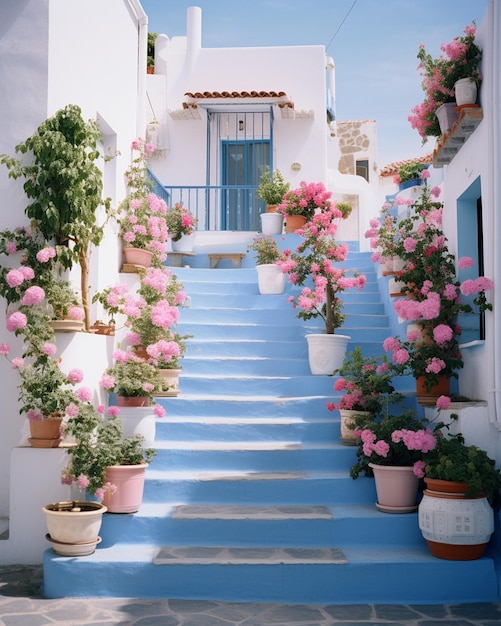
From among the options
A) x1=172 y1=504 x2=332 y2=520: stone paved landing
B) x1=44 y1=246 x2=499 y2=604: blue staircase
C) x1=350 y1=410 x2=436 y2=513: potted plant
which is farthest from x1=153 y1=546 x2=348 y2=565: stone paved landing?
x1=350 y1=410 x2=436 y2=513: potted plant

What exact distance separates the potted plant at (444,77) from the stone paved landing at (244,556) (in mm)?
4137

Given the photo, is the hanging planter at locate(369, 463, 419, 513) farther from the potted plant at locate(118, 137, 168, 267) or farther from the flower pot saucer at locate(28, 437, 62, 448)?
the potted plant at locate(118, 137, 168, 267)

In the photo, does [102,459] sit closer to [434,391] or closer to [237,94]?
[434,391]

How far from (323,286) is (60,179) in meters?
3.39

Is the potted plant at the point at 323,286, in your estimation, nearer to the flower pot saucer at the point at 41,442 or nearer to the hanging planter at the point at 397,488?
the hanging planter at the point at 397,488

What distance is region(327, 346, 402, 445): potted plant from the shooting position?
7.17 meters

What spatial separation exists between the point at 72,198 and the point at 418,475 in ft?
12.6

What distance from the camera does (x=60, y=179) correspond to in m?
6.73

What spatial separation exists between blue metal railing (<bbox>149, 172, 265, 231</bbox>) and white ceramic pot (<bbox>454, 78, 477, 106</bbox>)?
27.6 feet

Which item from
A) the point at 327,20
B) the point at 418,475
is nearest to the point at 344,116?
the point at 327,20

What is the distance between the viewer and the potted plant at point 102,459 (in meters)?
6.01

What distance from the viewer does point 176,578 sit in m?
5.53

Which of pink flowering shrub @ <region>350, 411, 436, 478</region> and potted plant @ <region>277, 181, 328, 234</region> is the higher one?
potted plant @ <region>277, 181, 328, 234</region>

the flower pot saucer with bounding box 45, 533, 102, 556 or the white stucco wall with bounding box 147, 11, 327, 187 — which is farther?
the white stucco wall with bounding box 147, 11, 327, 187
